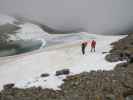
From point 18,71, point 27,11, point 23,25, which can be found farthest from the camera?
point 27,11

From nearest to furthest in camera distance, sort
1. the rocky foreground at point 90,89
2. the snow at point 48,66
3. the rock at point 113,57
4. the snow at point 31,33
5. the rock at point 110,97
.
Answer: the rock at point 110,97 → the rocky foreground at point 90,89 → the snow at point 48,66 → the rock at point 113,57 → the snow at point 31,33

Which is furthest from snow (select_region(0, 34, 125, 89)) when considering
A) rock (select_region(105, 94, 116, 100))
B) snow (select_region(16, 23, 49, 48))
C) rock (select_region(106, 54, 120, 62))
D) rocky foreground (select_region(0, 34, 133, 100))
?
snow (select_region(16, 23, 49, 48))

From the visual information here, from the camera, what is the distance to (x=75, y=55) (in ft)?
137

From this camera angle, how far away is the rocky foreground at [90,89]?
864 inches

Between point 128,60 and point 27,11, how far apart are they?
231ft

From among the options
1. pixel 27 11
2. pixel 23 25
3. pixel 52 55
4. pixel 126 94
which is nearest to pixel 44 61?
pixel 52 55

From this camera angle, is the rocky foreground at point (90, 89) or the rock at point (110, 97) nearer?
the rock at point (110, 97)

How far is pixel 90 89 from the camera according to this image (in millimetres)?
24062

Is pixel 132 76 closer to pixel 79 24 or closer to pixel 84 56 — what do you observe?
pixel 84 56

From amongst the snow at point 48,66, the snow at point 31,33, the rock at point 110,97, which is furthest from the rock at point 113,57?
the snow at point 31,33

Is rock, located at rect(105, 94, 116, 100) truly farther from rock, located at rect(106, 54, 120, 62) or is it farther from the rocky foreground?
rock, located at rect(106, 54, 120, 62)

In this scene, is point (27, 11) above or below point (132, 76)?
above

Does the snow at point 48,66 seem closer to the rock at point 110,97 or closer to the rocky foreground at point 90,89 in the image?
the rocky foreground at point 90,89

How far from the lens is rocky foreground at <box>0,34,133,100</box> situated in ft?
72.0
